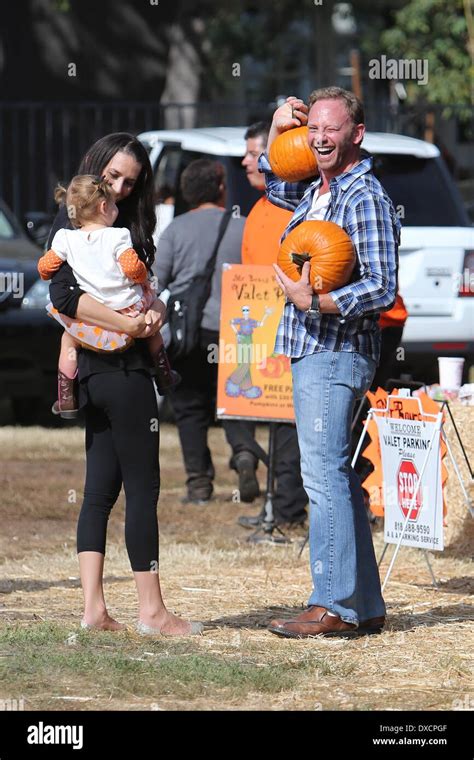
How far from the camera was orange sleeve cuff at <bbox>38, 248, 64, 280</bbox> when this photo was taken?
6.03 meters

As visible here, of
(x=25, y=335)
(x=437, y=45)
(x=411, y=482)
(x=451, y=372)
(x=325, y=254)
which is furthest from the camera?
(x=437, y=45)

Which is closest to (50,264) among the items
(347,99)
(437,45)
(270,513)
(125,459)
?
(125,459)

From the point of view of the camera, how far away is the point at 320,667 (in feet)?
19.1

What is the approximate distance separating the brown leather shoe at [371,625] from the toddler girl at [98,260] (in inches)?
57.4

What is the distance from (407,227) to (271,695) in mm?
7065

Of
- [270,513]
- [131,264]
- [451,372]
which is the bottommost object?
[270,513]

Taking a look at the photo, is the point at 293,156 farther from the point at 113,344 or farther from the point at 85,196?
the point at 113,344

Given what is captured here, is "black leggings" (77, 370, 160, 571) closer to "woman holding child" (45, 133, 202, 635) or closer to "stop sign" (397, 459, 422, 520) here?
"woman holding child" (45, 133, 202, 635)

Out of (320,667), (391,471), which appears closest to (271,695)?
(320,667)

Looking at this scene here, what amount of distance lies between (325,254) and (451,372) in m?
2.68

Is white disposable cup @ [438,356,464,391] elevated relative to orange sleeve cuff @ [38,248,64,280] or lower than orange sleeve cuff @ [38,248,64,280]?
lower

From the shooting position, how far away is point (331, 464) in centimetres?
613

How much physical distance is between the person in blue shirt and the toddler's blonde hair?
0.73 meters

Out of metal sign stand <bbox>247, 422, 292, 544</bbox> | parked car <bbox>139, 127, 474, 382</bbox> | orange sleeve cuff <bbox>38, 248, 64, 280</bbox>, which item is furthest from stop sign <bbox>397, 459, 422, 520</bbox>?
parked car <bbox>139, 127, 474, 382</bbox>
